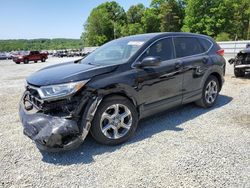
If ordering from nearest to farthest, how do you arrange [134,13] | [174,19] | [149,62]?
1. [149,62]
2. [174,19]
3. [134,13]

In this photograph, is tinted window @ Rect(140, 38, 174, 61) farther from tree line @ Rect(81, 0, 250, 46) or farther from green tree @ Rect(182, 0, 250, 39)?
green tree @ Rect(182, 0, 250, 39)

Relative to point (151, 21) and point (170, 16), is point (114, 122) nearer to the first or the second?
point (170, 16)

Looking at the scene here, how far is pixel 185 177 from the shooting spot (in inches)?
109

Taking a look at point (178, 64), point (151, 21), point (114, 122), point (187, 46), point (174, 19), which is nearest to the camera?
point (114, 122)

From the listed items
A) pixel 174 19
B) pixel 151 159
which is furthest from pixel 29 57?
pixel 174 19

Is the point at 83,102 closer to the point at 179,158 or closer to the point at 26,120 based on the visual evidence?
the point at 26,120

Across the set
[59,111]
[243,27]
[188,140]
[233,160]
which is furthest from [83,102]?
[243,27]

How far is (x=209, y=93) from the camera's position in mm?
5328

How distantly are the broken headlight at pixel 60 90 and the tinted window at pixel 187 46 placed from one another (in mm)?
2238

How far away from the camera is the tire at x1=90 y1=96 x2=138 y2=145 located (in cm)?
341

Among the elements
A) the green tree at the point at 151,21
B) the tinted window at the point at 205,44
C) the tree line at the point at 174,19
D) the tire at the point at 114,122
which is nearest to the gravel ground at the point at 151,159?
the tire at the point at 114,122

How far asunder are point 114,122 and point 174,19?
56543mm

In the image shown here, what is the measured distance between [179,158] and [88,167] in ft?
4.07

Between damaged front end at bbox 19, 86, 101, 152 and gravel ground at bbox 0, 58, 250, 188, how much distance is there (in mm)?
339
